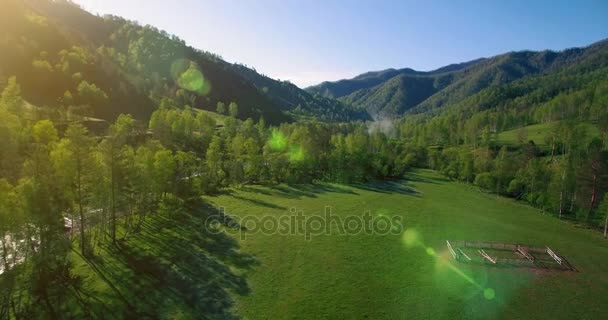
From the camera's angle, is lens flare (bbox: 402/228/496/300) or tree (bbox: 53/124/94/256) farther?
lens flare (bbox: 402/228/496/300)

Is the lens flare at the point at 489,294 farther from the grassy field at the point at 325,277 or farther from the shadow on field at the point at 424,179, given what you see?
the shadow on field at the point at 424,179

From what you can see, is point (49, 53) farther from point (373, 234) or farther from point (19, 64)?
point (373, 234)

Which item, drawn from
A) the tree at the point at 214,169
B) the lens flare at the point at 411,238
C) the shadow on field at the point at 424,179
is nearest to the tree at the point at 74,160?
the tree at the point at 214,169

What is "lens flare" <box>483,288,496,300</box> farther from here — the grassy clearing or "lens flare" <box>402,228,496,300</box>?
the grassy clearing

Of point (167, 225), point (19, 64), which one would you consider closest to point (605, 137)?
point (167, 225)

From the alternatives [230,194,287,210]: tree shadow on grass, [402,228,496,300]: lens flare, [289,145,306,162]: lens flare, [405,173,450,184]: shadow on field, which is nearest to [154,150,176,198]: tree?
[230,194,287,210]: tree shadow on grass
